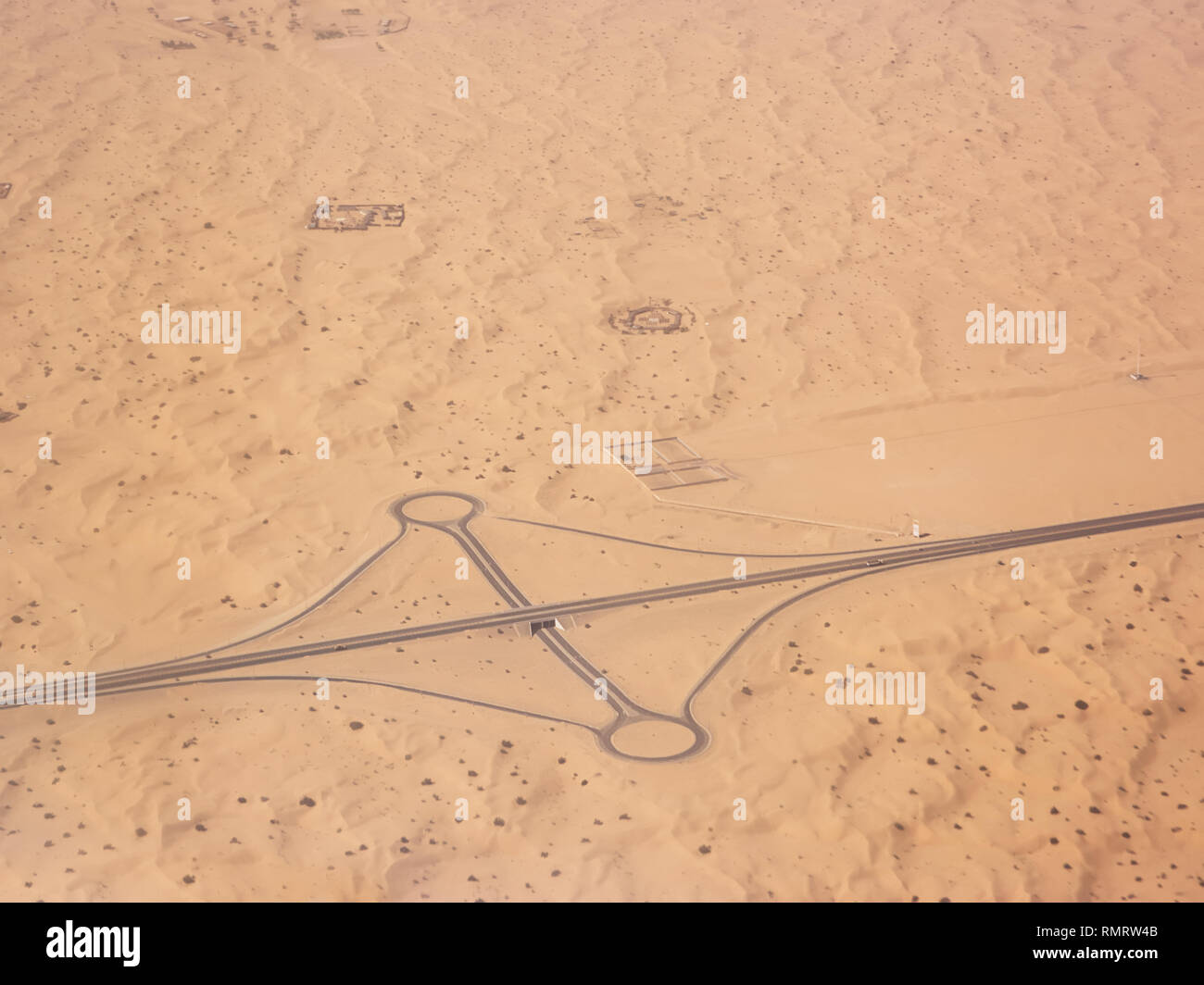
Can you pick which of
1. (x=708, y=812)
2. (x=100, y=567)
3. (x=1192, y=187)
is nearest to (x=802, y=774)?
(x=708, y=812)

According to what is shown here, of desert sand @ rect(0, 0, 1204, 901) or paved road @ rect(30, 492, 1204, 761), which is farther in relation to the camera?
paved road @ rect(30, 492, 1204, 761)

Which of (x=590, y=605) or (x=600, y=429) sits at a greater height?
(x=600, y=429)

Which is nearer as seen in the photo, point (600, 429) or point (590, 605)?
point (590, 605)

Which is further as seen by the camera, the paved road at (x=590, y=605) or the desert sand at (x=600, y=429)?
the paved road at (x=590, y=605)
